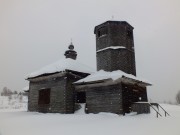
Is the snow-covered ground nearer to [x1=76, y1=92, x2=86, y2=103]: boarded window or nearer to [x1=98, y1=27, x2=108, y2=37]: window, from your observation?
[x1=76, y1=92, x2=86, y2=103]: boarded window

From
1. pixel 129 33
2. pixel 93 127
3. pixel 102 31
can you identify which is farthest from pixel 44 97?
pixel 93 127

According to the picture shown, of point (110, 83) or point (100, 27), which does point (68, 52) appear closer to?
point (100, 27)

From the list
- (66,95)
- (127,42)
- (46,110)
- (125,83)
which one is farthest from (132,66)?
(46,110)

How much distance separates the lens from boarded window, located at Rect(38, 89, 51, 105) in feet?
65.4

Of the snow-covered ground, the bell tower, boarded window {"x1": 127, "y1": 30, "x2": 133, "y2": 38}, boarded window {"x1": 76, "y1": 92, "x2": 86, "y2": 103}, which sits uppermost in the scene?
boarded window {"x1": 127, "y1": 30, "x2": 133, "y2": 38}

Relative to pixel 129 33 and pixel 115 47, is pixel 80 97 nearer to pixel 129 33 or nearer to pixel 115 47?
pixel 115 47

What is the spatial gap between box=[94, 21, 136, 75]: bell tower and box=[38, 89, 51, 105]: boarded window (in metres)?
5.70

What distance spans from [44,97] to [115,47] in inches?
341

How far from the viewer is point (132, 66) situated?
19.1 m

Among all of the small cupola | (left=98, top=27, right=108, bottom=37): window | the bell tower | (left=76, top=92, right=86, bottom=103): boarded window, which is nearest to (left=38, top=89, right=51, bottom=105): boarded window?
(left=76, top=92, right=86, bottom=103): boarded window

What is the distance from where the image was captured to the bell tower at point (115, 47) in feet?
60.1

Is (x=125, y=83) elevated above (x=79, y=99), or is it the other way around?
(x=125, y=83)

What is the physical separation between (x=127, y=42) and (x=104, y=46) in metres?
2.22

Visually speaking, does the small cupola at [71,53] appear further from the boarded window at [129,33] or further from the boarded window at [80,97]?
the boarded window at [129,33]
